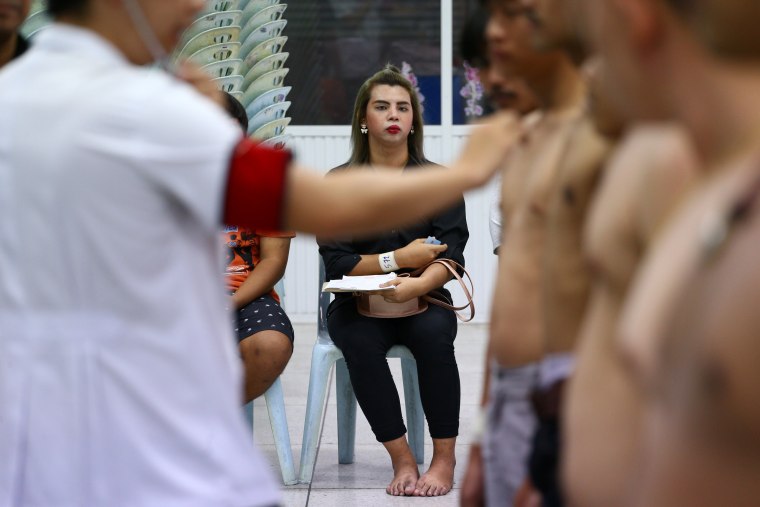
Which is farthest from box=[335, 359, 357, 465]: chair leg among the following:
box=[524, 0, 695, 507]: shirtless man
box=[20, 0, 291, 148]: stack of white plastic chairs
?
box=[524, 0, 695, 507]: shirtless man

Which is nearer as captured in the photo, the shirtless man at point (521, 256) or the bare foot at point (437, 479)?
the shirtless man at point (521, 256)

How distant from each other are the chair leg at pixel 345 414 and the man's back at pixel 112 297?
2.78m

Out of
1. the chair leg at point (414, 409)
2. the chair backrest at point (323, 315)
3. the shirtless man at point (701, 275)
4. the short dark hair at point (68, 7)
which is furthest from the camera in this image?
the chair backrest at point (323, 315)

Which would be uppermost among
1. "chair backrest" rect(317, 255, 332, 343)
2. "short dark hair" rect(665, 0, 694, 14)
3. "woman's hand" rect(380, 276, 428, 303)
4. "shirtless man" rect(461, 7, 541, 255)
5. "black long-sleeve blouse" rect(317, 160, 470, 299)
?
"shirtless man" rect(461, 7, 541, 255)

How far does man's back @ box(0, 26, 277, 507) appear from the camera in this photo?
1.29 m

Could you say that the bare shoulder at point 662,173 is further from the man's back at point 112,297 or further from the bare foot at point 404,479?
the bare foot at point 404,479

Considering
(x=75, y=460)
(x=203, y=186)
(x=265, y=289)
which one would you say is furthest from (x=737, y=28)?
(x=265, y=289)

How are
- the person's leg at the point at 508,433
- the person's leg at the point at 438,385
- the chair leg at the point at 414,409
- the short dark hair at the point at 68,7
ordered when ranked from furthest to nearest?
the chair leg at the point at 414,409 → the person's leg at the point at 438,385 → the person's leg at the point at 508,433 → the short dark hair at the point at 68,7

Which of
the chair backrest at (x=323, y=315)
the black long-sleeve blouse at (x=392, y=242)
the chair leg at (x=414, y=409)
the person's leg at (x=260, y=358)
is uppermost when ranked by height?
the black long-sleeve blouse at (x=392, y=242)

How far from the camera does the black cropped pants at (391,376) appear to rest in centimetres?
384

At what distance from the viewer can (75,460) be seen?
1.34 meters

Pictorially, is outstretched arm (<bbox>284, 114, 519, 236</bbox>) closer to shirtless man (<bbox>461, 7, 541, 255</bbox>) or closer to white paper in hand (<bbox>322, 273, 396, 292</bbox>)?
shirtless man (<bbox>461, 7, 541, 255</bbox>)

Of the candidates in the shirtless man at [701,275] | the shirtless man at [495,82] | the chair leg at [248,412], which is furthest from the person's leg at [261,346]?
the shirtless man at [701,275]

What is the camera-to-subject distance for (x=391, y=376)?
153 inches
